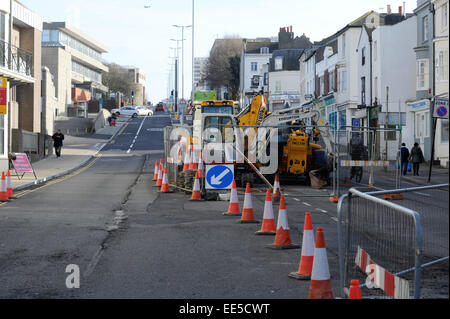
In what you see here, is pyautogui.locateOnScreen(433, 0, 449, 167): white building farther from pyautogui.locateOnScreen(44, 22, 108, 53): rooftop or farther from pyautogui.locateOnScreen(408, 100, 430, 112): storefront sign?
pyautogui.locateOnScreen(44, 22, 108, 53): rooftop

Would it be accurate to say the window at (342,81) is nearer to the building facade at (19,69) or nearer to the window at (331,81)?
the window at (331,81)

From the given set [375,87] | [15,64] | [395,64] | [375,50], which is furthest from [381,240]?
[375,50]

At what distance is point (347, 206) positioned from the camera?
19.7 feet

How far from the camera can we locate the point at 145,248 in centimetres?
986

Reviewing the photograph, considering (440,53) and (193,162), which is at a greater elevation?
(440,53)

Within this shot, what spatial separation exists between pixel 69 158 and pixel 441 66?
74.0ft

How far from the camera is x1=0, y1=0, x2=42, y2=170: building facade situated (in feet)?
97.2

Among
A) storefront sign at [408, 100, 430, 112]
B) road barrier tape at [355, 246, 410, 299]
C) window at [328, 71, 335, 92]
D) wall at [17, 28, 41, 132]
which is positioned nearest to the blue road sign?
road barrier tape at [355, 246, 410, 299]

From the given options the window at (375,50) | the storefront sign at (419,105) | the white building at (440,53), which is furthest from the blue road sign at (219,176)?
the window at (375,50)

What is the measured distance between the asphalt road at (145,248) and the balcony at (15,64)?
12661mm

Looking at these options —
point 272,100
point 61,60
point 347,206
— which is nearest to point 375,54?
point 272,100

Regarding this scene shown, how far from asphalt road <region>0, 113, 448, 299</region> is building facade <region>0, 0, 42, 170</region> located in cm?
1176

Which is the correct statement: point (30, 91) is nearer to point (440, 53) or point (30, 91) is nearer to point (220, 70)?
point (440, 53)

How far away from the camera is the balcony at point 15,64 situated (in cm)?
2980
